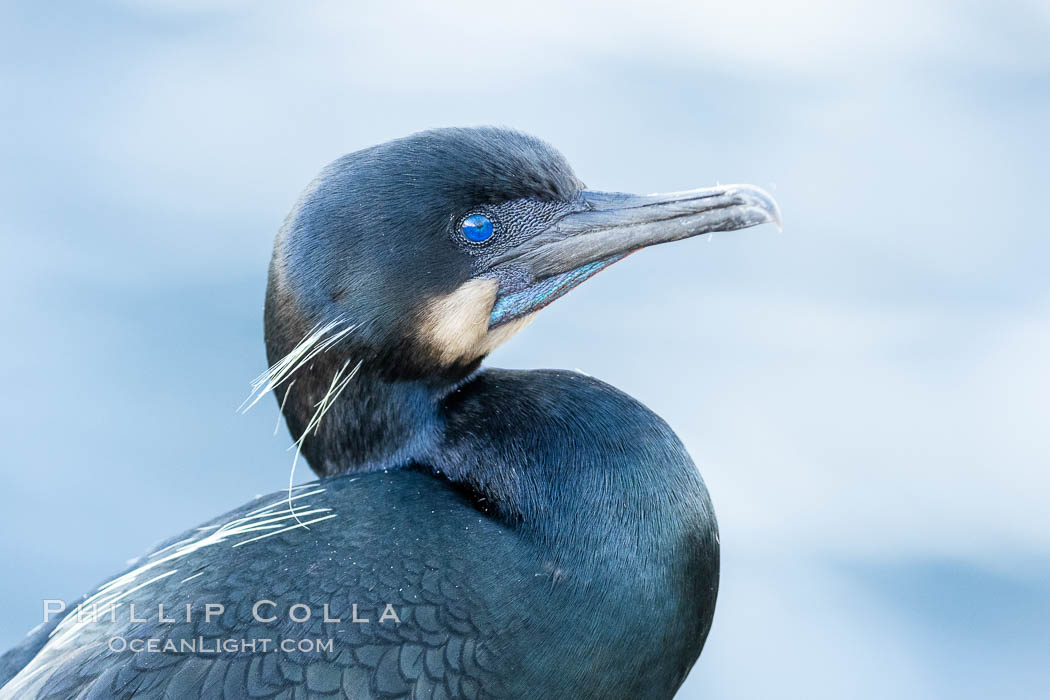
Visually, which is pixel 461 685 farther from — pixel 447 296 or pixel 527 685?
pixel 447 296

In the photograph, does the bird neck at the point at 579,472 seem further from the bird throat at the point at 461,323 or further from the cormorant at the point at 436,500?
the bird throat at the point at 461,323

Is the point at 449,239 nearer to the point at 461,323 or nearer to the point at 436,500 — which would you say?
the point at 461,323

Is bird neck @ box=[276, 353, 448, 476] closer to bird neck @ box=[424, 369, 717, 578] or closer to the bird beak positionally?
bird neck @ box=[424, 369, 717, 578]

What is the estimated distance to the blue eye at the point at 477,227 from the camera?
102 inches

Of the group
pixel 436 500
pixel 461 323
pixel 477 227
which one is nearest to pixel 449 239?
pixel 477 227

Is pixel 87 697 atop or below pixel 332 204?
below

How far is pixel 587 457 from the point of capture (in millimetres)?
2545

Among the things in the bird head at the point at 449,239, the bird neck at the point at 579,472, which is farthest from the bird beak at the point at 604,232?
the bird neck at the point at 579,472

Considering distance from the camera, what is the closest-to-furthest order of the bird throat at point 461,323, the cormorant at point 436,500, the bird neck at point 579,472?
the cormorant at point 436,500
the bird neck at point 579,472
the bird throat at point 461,323

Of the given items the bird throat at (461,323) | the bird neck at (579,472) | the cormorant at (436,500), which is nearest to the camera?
the cormorant at (436,500)

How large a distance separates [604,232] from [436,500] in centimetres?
68

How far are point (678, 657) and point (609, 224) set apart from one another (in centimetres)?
92

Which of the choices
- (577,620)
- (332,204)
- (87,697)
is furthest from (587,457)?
(87,697)

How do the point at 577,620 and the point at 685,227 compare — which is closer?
the point at 577,620
